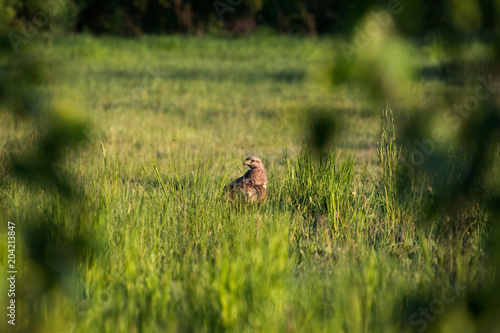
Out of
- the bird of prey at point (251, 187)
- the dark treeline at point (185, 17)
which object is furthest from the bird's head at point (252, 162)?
the dark treeline at point (185, 17)

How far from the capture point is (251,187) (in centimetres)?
351

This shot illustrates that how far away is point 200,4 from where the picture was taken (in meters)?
33.6

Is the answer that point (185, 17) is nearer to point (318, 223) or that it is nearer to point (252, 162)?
point (252, 162)

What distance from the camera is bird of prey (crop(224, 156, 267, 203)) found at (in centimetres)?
343

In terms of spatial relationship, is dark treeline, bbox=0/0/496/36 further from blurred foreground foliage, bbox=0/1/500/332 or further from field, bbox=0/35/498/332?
blurred foreground foliage, bbox=0/1/500/332

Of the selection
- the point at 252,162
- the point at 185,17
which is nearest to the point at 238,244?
the point at 252,162

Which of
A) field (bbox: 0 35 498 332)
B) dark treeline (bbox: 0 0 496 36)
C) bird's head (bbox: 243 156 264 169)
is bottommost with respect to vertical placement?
field (bbox: 0 35 498 332)

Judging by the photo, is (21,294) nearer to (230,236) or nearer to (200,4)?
(230,236)

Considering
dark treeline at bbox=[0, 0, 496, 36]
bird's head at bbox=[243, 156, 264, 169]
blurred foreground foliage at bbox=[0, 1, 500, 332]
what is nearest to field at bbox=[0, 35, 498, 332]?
blurred foreground foliage at bbox=[0, 1, 500, 332]

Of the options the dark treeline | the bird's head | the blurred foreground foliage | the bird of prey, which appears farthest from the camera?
the dark treeline

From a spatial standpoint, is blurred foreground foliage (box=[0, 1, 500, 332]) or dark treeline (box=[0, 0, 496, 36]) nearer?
blurred foreground foliage (box=[0, 1, 500, 332])

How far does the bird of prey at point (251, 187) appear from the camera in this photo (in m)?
3.43

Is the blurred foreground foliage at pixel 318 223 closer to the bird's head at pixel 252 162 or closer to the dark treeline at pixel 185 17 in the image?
the bird's head at pixel 252 162

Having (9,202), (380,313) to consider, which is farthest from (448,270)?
(9,202)
